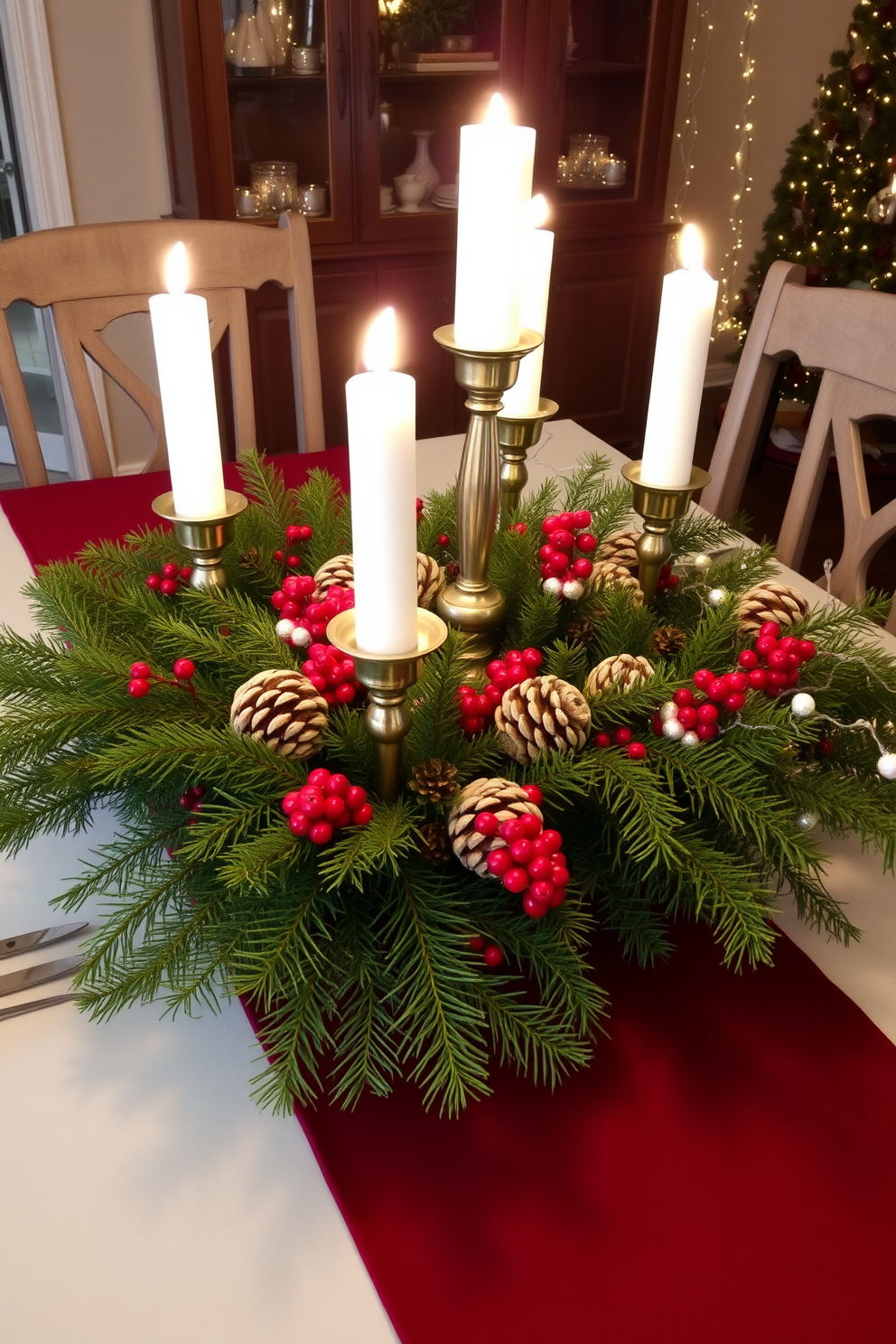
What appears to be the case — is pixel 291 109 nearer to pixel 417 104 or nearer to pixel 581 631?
pixel 417 104

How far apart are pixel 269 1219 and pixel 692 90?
11.7ft

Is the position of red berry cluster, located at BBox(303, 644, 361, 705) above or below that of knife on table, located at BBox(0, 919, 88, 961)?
above

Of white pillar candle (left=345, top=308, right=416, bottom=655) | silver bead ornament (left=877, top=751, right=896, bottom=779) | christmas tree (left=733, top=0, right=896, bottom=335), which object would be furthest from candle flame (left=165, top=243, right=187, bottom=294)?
christmas tree (left=733, top=0, right=896, bottom=335)

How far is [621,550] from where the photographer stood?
2.44 feet

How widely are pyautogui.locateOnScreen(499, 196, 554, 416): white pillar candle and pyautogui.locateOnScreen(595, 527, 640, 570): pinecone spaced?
111 mm

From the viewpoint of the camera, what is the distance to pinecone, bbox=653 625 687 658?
66 centimetres

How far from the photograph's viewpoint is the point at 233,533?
74 centimetres

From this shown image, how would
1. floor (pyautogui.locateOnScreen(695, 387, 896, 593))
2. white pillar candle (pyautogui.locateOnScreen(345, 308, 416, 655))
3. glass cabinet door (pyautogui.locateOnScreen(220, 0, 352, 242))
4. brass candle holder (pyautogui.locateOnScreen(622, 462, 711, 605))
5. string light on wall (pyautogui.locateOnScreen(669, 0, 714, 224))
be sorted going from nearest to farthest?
white pillar candle (pyautogui.locateOnScreen(345, 308, 416, 655))
brass candle holder (pyautogui.locateOnScreen(622, 462, 711, 605))
glass cabinet door (pyautogui.locateOnScreen(220, 0, 352, 242))
floor (pyautogui.locateOnScreen(695, 387, 896, 593))
string light on wall (pyautogui.locateOnScreen(669, 0, 714, 224))

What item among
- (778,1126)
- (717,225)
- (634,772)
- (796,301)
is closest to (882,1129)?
(778,1126)

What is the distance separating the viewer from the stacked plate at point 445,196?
252cm

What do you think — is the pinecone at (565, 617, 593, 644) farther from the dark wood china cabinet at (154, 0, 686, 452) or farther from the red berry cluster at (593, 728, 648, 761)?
the dark wood china cabinet at (154, 0, 686, 452)

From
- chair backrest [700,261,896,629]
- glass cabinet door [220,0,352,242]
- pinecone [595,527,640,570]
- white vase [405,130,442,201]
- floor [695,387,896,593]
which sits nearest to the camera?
pinecone [595,527,640,570]

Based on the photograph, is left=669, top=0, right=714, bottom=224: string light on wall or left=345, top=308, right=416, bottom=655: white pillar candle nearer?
left=345, top=308, right=416, bottom=655: white pillar candle

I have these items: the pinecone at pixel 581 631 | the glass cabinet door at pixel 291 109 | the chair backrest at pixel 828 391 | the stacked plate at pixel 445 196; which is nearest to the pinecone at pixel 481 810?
the pinecone at pixel 581 631
